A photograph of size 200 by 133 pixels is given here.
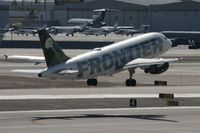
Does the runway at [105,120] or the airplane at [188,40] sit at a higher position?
the runway at [105,120]

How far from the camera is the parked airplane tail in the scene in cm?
6216

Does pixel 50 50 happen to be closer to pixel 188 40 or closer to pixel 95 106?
pixel 95 106

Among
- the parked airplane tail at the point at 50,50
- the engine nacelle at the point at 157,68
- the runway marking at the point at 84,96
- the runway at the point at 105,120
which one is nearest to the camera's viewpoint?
the runway at the point at 105,120

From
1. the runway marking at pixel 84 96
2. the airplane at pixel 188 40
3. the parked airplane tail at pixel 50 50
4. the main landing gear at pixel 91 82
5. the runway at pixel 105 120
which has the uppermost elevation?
the parked airplane tail at pixel 50 50

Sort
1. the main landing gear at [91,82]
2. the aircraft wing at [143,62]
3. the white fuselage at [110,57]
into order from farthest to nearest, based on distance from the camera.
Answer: the main landing gear at [91,82] < the aircraft wing at [143,62] < the white fuselage at [110,57]

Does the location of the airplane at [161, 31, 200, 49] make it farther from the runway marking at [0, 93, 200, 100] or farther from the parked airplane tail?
the runway marking at [0, 93, 200, 100]

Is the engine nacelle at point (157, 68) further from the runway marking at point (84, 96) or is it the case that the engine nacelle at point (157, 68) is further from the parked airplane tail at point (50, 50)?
the runway marking at point (84, 96)

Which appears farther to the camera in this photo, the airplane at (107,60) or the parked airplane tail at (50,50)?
the airplane at (107,60)

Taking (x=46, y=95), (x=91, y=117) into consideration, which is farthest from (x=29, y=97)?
(x=91, y=117)

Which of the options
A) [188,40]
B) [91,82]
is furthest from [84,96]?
[188,40]

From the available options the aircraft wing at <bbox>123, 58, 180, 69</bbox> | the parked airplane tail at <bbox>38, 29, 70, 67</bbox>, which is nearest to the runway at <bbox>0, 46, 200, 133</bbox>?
the aircraft wing at <bbox>123, 58, 180, 69</bbox>

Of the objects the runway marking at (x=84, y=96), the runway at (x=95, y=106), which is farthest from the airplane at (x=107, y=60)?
the runway marking at (x=84, y=96)

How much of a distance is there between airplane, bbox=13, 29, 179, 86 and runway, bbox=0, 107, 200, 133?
16.1 metres

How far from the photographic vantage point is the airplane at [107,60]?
63188 mm
